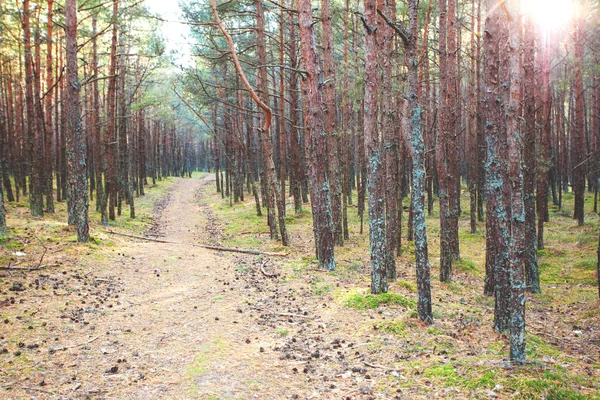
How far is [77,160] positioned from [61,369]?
8501 millimetres

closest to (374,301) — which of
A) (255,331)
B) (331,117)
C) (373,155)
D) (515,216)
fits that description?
(255,331)

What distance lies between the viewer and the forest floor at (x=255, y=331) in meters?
4.87

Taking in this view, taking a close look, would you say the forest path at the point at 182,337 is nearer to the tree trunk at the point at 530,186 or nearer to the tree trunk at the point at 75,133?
the tree trunk at the point at 75,133

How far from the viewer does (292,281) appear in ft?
32.3

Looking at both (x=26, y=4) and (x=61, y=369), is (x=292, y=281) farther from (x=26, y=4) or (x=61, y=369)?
(x=26, y=4)

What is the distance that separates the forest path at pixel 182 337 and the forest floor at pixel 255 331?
0.09 feet

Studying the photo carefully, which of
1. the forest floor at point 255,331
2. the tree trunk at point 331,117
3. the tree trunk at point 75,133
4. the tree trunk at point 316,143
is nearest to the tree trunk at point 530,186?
the forest floor at point 255,331

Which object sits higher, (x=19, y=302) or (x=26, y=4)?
(x=26, y=4)

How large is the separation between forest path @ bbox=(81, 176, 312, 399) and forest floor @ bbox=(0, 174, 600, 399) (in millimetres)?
28

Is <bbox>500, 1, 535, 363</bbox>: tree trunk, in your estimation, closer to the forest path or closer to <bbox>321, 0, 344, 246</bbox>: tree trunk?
the forest path

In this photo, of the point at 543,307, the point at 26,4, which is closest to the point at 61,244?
the point at 26,4

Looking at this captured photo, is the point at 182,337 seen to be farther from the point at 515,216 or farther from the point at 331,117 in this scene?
the point at 331,117

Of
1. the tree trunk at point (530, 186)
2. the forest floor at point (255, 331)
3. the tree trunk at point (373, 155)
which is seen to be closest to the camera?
the forest floor at point (255, 331)

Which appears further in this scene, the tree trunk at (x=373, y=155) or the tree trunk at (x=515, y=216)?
the tree trunk at (x=373, y=155)
